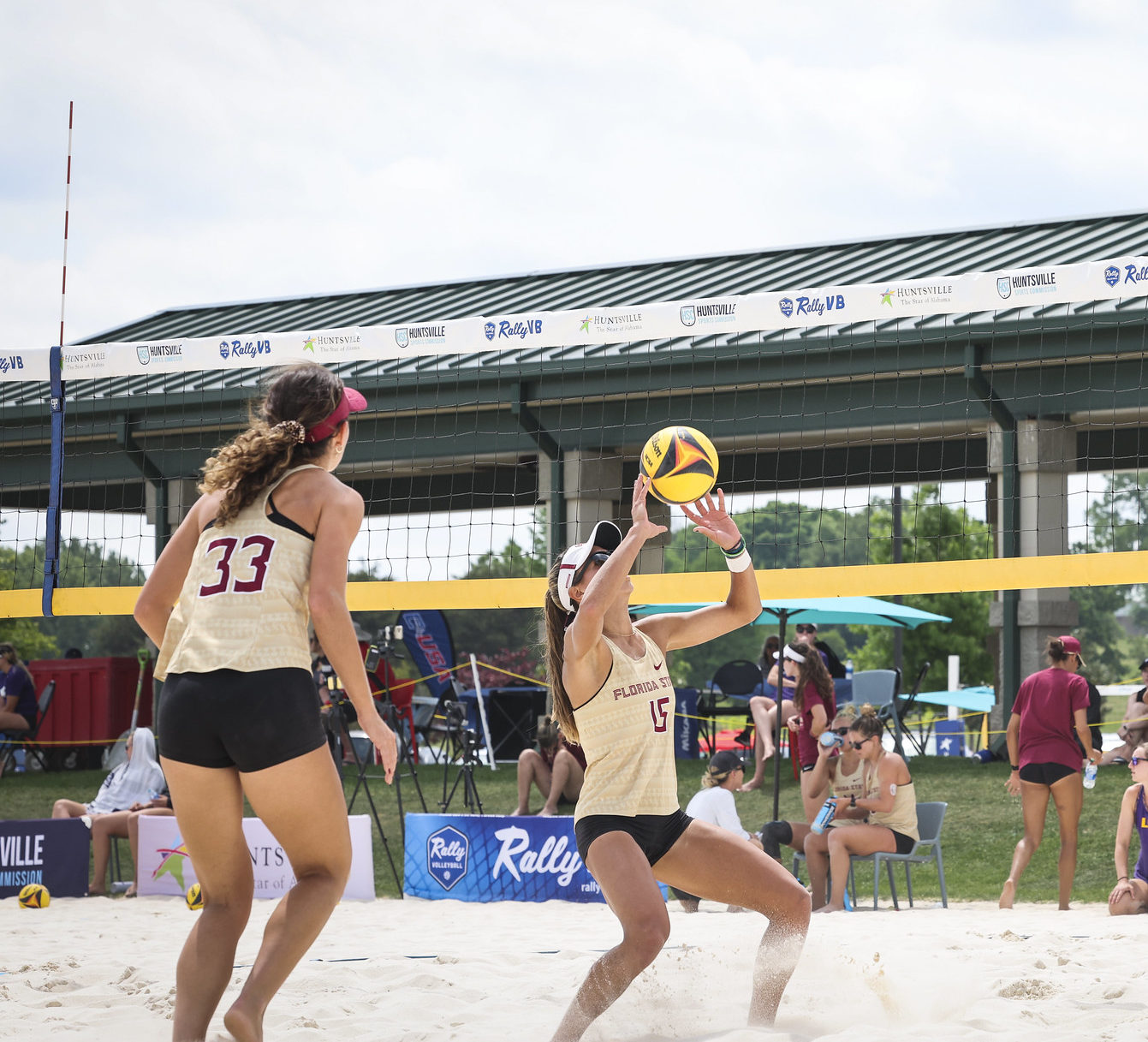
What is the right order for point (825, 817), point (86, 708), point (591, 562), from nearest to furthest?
point (591, 562) < point (825, 817) < point (86, 708)

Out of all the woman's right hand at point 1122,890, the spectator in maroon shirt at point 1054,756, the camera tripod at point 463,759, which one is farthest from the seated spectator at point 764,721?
the woman's right hand at point 1122,890

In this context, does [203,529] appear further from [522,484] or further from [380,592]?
[522,484]

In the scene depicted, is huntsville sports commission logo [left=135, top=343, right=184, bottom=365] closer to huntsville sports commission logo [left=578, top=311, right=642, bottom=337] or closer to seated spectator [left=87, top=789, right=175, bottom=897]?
huntsville sports commission logo [left=578, top=311, right=642, bottom=337]

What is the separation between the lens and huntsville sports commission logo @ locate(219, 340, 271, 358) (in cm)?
806

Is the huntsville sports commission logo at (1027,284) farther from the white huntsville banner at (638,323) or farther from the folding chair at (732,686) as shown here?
the folding chair at (732,686)

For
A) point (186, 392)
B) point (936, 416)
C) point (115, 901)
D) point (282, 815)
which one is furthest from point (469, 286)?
point (282, 815)

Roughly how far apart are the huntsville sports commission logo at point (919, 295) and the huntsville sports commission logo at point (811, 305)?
0.26m

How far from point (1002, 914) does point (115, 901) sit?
465cm

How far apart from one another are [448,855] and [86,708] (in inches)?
298

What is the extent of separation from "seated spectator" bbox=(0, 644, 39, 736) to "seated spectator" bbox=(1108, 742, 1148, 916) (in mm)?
8233

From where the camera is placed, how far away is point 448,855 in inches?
292

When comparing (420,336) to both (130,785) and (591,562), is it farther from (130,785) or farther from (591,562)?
(591,562)

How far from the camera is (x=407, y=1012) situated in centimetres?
374

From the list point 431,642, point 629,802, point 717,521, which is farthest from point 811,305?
point 431,642
